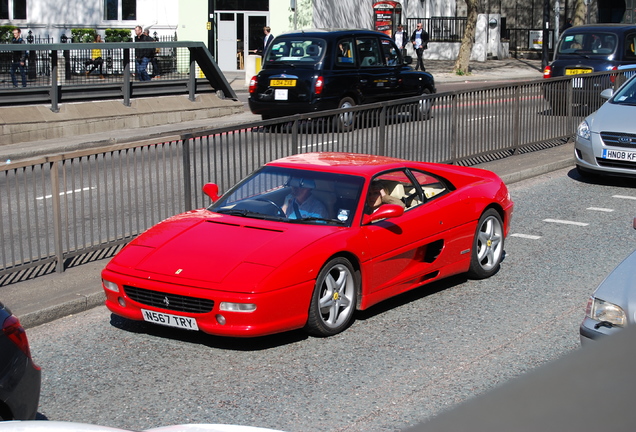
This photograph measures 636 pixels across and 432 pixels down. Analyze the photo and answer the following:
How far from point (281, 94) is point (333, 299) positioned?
40.8 ft

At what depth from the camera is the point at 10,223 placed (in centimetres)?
763

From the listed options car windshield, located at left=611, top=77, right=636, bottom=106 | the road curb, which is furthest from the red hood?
car windshield, located at left=611, top=77, right=636, bottom=106

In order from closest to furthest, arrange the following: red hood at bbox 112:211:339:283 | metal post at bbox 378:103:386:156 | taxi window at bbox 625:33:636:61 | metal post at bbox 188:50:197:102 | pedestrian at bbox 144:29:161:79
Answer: red hood at bbox 112:211:339:283 → metal post at bbox 378:103:386:156 → pedestrian at bbox 144:29:161:79 → taxi window at bbox 625:33:636:61 → metal post at bbox 188:50:197:102

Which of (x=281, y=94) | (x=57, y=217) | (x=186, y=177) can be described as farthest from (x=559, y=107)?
(x=57, y=217)

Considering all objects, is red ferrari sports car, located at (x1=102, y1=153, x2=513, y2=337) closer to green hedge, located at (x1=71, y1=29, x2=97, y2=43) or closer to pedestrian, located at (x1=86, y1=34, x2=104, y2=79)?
pedestrian, located at (x1=86, y1=34, x2=104, y2=79)

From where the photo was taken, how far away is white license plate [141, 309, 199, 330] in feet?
19.9

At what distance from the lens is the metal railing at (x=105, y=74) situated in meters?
18.1

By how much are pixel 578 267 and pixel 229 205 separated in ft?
11.2

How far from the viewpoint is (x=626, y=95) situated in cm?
A: 1332

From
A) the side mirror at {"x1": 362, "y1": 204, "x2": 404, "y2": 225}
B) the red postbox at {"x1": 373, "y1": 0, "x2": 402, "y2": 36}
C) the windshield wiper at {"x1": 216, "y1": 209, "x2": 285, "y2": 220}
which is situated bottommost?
the windshield wiper at {"x1": 216, "y1": 209, "x2": 285, "y2": 220}

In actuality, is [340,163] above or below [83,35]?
below

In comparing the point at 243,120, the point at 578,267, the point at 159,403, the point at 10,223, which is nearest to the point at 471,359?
the point at 159,403

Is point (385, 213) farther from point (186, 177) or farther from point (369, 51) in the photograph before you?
point (369, 51)

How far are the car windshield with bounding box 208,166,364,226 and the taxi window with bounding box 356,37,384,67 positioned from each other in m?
11.7
